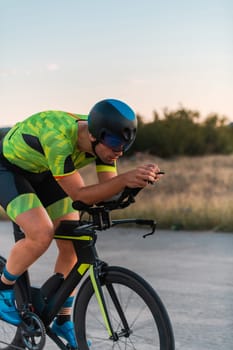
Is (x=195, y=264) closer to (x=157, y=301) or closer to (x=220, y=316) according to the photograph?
(x=220, y=316)

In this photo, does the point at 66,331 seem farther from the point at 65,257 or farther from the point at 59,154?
the point at 59,154

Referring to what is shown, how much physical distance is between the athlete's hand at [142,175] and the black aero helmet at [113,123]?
0.86ft

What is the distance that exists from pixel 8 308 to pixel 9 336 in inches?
17.3

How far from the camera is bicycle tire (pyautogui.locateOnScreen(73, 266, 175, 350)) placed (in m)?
3.39

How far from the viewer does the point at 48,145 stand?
3.53 meters

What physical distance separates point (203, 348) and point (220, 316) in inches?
31.5

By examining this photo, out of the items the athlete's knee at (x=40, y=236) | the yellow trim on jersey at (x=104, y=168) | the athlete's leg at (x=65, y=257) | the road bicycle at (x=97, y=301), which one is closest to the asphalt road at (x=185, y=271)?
the road bicycle at (x=97, y=301)

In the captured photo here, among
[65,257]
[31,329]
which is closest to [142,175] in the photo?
[65,257]

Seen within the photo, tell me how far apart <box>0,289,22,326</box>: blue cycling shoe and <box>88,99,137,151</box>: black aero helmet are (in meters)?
1.11

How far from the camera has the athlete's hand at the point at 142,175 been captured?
3211 mm

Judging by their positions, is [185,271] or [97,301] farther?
[185,271]

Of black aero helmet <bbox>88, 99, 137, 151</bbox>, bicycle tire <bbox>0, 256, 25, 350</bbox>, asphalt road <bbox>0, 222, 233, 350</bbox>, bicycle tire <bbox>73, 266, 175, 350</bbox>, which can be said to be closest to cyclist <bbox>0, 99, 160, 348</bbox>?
black aero helmet <bbox>88, 99, 137, 151</bbox>

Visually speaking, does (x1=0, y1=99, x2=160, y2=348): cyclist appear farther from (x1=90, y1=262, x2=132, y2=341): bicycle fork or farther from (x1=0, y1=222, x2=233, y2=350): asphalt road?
(x1=0, y1=222, x2=233, y2=350): asphalt road

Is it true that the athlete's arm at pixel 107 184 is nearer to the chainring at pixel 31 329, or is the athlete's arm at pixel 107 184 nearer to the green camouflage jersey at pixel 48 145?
the green camouflage jersey at pixel 48 145
